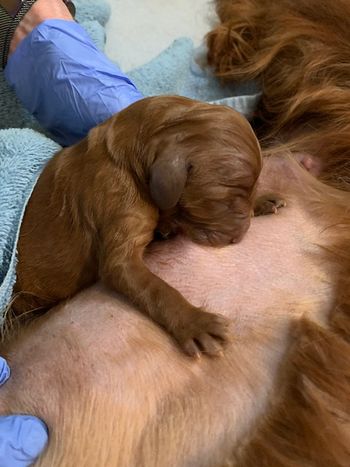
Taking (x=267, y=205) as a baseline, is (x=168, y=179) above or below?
above

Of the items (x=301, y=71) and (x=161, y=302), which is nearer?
(x=161, y=302)

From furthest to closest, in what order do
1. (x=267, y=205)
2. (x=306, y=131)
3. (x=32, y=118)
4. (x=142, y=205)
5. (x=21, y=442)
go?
1. (x=32, y=118)
2. (x=306, y=131)
3. (x=267, y=205)
4. (x=142, y=205)
5. (x=21, y=442)

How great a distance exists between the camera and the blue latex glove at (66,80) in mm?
1194

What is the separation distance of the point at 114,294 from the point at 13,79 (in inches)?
22.4

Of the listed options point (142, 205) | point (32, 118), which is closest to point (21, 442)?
point (142, 205)

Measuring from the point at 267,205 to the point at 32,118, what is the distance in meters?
0.59

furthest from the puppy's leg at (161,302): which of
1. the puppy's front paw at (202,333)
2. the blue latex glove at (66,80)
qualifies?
the blue latex glove at (66,80)

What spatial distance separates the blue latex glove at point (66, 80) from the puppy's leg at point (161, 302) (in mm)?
381

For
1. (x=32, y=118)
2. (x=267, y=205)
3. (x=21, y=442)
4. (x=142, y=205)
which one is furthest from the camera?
(x=32, y=118)

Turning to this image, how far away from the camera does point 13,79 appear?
50.0 inches

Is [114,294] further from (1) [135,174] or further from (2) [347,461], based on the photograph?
(2) [347,461]

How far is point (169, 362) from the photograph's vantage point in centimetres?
84

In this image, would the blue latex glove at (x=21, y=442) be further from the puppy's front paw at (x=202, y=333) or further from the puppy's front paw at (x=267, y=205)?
the puppy's front paw at (x=267, y=205)

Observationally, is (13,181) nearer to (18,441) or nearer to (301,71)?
(18,441)
